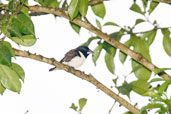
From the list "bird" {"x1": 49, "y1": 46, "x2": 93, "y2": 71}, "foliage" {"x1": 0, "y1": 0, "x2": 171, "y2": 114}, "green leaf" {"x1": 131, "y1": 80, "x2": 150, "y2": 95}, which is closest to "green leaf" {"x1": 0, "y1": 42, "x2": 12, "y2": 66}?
"foliage" {"x1": 0, "y1": 0, "x2": 171, "y2": 114}

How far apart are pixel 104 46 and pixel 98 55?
10cm

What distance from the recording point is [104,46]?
7.06 ft

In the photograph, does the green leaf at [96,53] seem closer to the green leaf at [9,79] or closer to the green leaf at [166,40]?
the green leaf at [166,40]

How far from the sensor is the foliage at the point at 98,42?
128cm

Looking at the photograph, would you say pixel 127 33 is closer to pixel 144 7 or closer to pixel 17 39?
pixel 144 7

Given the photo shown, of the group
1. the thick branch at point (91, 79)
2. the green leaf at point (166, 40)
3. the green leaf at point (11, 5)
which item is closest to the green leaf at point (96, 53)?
the green leaf at point (166, 40)

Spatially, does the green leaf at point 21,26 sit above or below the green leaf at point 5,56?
above

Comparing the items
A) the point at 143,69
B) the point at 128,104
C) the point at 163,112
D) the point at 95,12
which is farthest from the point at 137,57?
the point at 163,112

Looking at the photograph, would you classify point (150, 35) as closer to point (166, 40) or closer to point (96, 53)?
point (166, 40)

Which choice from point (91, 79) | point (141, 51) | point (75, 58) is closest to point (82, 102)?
point (141, 51)

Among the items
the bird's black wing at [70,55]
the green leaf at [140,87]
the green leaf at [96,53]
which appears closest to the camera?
the green leaf at [140,87]

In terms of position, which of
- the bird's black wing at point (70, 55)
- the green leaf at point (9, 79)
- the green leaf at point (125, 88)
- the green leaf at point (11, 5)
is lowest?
the bird's black wing at point (70, 55)

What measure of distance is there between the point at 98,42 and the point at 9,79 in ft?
3.21

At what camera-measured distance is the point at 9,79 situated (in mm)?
1296
